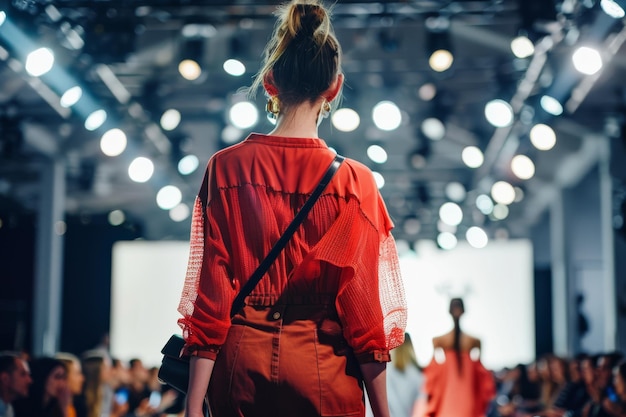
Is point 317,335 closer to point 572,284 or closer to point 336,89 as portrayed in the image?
point 336,89

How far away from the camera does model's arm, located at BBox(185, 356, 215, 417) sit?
1498 millimetres

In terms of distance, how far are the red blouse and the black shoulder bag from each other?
1 cm

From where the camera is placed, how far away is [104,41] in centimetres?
764

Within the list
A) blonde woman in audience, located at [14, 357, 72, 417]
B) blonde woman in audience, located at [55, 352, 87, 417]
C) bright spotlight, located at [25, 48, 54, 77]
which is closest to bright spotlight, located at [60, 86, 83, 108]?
bright spotlight, located at [25, 48, 54, 77]

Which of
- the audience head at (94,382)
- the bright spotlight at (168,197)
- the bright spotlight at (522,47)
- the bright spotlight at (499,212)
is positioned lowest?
the audience head at (94,382)

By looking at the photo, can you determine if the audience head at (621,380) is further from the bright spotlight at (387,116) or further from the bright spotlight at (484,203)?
the bright spotlight at (484,203)

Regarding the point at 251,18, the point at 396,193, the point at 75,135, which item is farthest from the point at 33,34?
the point at 396,193

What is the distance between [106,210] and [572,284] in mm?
9096

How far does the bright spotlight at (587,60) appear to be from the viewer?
6.97 m

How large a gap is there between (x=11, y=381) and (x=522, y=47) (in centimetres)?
493

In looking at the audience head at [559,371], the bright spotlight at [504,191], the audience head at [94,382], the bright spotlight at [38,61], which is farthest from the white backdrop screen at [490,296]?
the bright spotlight at [38,61]

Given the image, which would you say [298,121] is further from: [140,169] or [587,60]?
[140,169]

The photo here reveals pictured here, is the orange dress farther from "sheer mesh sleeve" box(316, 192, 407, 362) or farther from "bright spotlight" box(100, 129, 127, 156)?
"sheer mesh sleeve" box(316, 192, 407, 362)

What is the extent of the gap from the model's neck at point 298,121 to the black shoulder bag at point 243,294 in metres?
0.08
